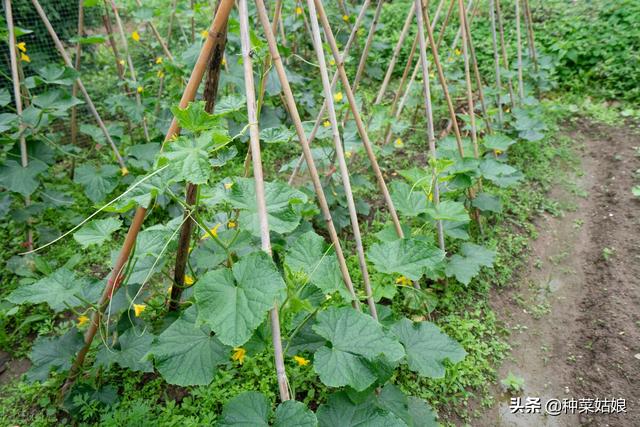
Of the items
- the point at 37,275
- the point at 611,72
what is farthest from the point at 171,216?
the point at 611,72

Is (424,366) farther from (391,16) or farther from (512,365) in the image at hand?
(391,16)

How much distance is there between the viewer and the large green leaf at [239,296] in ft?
3.34

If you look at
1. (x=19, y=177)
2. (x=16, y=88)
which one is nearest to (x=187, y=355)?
(x=19, y=177)

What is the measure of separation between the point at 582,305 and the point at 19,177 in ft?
10.5

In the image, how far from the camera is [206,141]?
112cm

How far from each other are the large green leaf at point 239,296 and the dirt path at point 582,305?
1.32 metres

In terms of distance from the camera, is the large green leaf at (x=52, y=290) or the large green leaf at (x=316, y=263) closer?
the large green leaf at (x=316, y=263)

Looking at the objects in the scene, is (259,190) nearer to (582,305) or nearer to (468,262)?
(468,262)

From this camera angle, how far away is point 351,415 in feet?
4.37

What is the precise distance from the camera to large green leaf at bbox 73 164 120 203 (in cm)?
262

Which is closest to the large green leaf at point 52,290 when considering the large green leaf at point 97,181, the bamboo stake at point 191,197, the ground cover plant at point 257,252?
the ground cover plant at point 257,252

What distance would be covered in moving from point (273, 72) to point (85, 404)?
6.99 feet

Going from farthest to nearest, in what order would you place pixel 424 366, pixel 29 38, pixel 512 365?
pixel 29 38 < pixel 512 365 < pixel 424 366

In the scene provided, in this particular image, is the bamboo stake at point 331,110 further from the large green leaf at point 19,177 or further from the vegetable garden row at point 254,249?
the large green leaf at point 19,177
